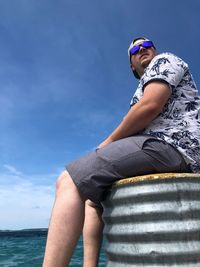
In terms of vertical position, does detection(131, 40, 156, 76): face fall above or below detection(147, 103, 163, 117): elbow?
above

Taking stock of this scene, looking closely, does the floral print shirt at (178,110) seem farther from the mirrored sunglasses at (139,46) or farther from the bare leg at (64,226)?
the bare leg at (64,226)

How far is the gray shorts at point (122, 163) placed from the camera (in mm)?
2426

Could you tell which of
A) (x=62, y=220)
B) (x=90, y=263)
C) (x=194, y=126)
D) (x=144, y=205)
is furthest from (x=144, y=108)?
(x=90, y=263)

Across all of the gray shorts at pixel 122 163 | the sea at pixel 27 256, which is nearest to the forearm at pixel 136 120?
the gray shorts at pixel 122 163

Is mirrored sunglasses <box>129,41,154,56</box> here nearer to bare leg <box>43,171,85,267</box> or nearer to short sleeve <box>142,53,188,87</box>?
short sleeve <box>142,53,188,87</box>

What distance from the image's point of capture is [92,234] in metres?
2.78

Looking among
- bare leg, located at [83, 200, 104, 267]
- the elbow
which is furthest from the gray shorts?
bare leg, located at [83, 200, 104, 267]

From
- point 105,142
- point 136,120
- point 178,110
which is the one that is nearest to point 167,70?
point 178,110

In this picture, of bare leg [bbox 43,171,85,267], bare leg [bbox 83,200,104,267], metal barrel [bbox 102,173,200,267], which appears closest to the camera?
metal barrel [bbox 102,173,200,267]

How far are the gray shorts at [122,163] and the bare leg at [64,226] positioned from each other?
8cm

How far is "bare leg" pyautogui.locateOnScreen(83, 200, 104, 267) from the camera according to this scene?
2.73 m

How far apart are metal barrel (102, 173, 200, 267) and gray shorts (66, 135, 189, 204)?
0.39 ft

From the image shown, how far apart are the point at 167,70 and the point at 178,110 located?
29cm

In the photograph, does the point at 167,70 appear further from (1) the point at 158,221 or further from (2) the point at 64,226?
(2) the point at 64,226
